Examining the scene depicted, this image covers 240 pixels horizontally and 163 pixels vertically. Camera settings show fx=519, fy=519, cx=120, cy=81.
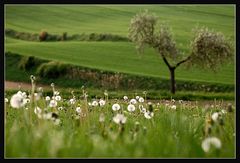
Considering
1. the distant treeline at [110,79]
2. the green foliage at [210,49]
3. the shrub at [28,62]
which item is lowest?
the distant treeline at [110,79]

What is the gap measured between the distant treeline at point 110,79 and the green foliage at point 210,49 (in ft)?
6.68

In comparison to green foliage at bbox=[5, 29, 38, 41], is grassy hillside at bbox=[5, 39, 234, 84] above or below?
below

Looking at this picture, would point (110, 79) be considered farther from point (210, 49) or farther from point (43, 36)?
point (43, 36)

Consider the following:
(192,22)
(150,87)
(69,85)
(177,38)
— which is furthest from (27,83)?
(192,22)

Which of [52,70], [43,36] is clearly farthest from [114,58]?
[43,36]

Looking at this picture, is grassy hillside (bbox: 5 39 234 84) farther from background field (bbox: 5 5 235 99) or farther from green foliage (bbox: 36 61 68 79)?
green foliage (bbox: 36 61 68 79)

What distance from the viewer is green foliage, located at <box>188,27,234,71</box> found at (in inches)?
1353

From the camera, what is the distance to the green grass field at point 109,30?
44.1 metres

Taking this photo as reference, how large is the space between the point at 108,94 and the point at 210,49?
415 inches

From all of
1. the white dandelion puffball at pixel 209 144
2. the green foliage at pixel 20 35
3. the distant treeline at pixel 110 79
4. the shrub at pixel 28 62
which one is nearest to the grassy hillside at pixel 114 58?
the distant treeline at pixel 110 79

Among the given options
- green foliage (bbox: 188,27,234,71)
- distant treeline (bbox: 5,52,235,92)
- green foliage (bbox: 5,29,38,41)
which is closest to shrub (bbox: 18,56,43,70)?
distant treeline (bbox: 5,52,235,92)

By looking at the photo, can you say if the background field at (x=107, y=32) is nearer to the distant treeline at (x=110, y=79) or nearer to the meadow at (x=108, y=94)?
the meadow at (x=108, y=94)

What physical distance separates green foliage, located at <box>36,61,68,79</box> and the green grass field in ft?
9.56

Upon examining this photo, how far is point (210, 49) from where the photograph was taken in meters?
34.6
